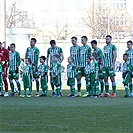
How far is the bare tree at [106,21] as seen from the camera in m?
75.1

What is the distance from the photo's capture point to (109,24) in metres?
75.8

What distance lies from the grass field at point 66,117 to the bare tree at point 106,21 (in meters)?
54.8

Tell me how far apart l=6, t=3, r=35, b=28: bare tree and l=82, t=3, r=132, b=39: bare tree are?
6.76 metres

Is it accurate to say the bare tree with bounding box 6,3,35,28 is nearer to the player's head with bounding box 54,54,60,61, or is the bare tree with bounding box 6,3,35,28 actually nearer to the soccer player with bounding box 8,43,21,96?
the soccer player with bounding box 8,43,21,96

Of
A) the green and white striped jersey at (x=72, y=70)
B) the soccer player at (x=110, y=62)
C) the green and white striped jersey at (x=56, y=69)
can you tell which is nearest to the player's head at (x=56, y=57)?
the green and white striped jersey at (x=56, y=69)

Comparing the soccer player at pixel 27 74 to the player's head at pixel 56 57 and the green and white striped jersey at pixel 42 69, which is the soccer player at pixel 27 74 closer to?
the green and white striped jersey at pixel 42 69

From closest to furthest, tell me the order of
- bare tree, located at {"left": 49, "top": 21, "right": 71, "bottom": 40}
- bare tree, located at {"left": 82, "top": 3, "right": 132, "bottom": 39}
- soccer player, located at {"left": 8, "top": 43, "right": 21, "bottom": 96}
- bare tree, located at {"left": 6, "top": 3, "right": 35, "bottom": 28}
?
1. soccer player, located at {"left": 8, "top": 43, "right": 21, "bottom": 96}
2. bare tree, located at {"left": 6, "top": 3, "right": 35, "bottom": 28}
3. bare tree, located at {"left": 82, "top": 3, "right": 132, "bottom": 39}
4. bare tree, located at {"left": 49, "top": 21, "right": 71, "bottom": 40}

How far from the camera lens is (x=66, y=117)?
556 inches

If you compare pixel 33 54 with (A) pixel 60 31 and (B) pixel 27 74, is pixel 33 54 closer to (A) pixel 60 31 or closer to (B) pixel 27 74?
(B) pixel 27 74

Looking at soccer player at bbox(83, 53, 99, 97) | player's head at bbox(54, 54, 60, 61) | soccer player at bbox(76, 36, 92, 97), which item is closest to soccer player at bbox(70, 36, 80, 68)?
soccer player at bbox(76, 36, 92, 97)

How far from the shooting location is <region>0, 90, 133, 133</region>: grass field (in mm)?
12117

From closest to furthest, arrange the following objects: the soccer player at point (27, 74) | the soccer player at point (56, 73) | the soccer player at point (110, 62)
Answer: the soccer player at point (110, 62)
the soccer player at point (56, 73)
the soccer player at point (27, 74)

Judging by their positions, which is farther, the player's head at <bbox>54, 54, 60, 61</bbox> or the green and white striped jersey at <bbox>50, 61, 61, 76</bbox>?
the green and white striped jersey at <bbox>50, 61, 61, 76</bbox>

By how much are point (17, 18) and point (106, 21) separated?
1046cm
